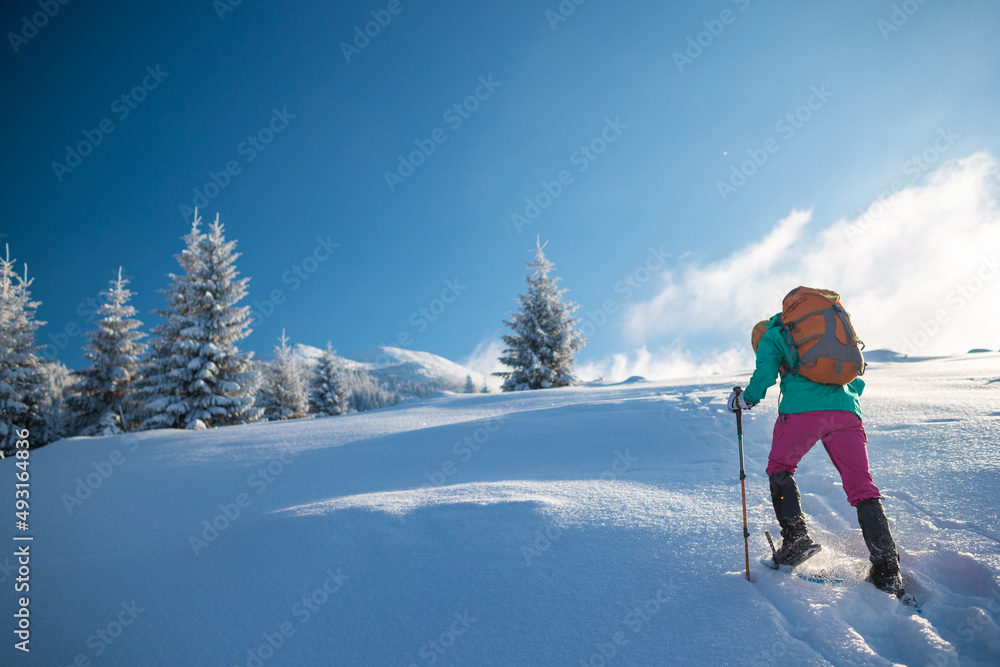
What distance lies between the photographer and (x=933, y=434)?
433 cm

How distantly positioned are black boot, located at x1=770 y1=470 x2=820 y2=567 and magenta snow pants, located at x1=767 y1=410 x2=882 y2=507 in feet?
0.34

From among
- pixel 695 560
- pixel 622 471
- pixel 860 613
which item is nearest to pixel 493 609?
pixel 695 560

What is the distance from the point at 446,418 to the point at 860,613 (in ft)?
21.6

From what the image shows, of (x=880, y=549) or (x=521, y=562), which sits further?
(x=521, y=562)

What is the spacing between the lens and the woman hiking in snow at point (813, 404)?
2.57 meters

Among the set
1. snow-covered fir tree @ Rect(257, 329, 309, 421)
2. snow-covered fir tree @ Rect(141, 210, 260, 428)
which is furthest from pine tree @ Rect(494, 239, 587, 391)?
snow-covered fir tree @ Rect(257, 329, 309, 421)

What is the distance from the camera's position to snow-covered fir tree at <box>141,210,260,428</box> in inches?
647

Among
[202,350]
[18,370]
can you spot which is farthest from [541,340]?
[18,370]

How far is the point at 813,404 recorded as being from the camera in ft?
8.74


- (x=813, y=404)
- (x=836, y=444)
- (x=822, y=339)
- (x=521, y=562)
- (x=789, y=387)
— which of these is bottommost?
(x=521, y=562)

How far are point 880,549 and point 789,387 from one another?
3.34ft

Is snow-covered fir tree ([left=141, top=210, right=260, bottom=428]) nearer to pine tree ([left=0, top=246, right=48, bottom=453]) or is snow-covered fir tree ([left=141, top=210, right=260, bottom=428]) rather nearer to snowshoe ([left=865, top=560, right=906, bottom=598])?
pine tree ([left=0, top=246, right=48, bottom=453])

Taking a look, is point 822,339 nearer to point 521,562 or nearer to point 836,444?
point 836,444

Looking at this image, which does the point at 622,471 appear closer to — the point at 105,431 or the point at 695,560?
the point at 695,560
